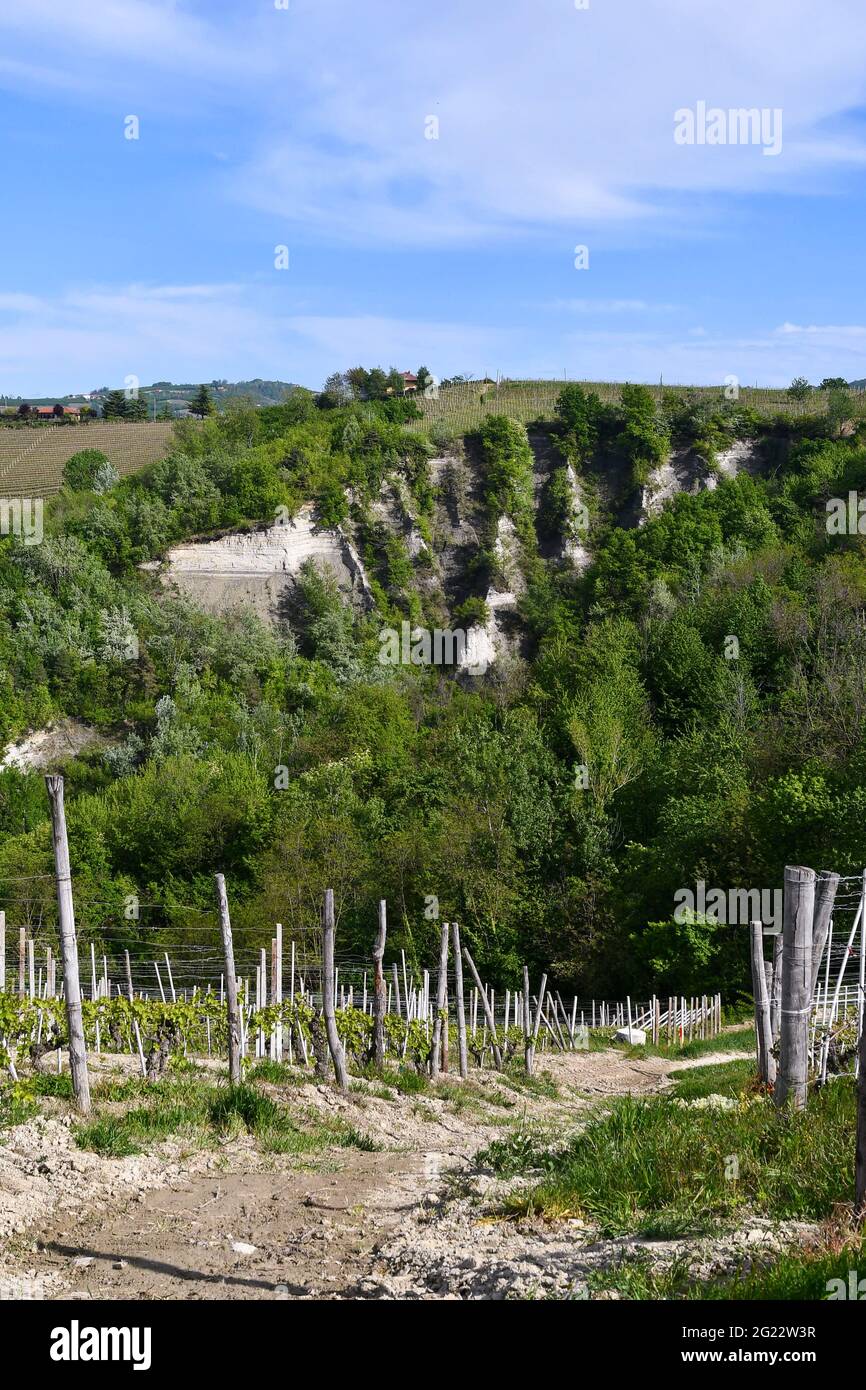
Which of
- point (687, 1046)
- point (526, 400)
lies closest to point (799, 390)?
point (526, 400)

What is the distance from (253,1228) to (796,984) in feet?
13.3

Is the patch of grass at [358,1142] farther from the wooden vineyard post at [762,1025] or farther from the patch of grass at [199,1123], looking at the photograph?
the wooden vineyard post at [762,1025]

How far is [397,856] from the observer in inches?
1561

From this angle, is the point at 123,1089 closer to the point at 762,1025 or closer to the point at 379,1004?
the point at 379,1004

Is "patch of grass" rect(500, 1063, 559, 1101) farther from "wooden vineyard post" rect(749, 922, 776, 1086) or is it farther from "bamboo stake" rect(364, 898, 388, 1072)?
"wooden vineyard post" rect(749, 922, 776, 1086)

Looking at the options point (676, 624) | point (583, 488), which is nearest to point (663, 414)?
point (583, 488)

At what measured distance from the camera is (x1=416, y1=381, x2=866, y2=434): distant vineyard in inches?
3105

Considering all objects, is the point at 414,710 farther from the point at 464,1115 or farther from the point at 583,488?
the point at 464,1115

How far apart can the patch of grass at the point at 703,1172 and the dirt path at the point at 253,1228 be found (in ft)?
1.35

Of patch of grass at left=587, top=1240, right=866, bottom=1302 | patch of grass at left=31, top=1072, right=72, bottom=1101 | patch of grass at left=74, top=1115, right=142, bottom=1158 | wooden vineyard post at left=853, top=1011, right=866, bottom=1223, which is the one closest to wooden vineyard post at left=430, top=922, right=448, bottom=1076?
patch of grass at left=31, top=1072, right=72, bottom=1101

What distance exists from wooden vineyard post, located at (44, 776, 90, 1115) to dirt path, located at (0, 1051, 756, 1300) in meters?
0.72

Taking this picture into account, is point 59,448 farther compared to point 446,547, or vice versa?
point 59,448

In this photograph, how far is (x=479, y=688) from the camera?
6594 cm
